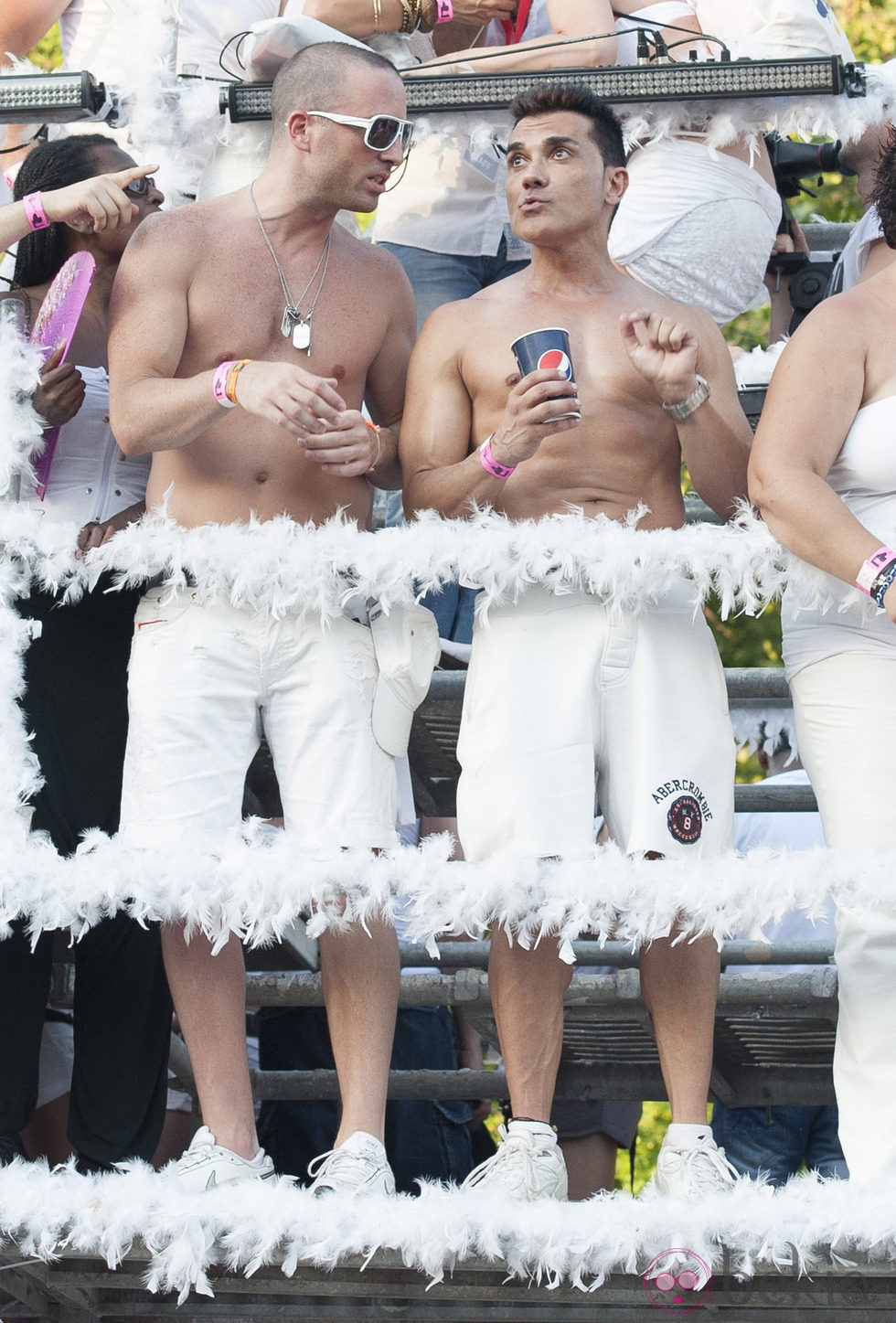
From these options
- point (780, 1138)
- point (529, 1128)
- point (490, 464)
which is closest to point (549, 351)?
point (490, 464)

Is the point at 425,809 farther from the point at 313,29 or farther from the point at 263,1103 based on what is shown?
the point at 313,29

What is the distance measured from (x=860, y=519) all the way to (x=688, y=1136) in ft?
4.32

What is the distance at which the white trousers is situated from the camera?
328cm

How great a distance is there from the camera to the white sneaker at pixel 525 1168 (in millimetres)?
3283

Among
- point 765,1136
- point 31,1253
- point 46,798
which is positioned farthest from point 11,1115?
point 765,1136

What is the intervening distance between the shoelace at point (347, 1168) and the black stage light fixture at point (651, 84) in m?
2.56

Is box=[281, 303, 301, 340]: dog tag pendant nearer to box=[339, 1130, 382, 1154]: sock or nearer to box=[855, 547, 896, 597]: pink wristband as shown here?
box=[855, 547, 896, 597]: pink wristband

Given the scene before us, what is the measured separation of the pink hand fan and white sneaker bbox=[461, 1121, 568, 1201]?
5.94 ft

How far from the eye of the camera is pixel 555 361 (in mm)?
3410

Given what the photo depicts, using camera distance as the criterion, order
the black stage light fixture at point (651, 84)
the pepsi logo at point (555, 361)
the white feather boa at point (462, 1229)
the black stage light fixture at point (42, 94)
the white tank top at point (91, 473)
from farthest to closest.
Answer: the black stage light fixture at point (651, 84)
the black stage light fixture at point (42, 94)
the white tank top at point (91, 473)
the pepsi logo at point (555, 361)
the white feather boa at point (462, 1229)

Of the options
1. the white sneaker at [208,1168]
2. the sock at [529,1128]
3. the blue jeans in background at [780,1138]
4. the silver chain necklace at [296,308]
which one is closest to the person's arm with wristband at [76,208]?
the silver chain necklace at [296,308]

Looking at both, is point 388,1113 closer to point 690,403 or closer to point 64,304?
point 690,403

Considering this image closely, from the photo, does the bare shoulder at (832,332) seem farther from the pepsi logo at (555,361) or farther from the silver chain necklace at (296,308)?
the silver chain necklace at (296,308)

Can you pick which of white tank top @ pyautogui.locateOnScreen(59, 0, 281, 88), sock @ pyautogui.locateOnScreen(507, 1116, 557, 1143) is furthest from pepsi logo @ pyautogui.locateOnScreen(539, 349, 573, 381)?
white tank top @ pyautogui.locateOnScreen(59, 0, 281, 88)
